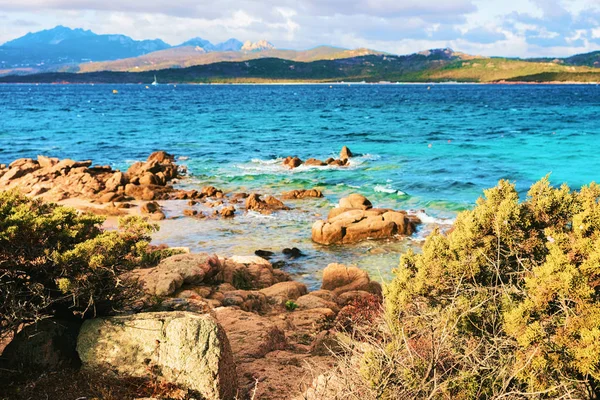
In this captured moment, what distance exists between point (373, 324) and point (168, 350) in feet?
10.6

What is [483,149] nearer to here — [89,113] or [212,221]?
[212,221]

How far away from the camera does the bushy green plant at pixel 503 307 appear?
236 inches

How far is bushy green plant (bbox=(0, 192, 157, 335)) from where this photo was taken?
7.50 metres

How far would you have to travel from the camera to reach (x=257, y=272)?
16641mm

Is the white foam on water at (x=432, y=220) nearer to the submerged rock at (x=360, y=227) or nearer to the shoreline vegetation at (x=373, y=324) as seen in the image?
the submerged rock at (x=360, y=227)

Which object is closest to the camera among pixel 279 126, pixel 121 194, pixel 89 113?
pixel 121 194

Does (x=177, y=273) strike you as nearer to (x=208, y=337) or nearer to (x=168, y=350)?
(x=168, y=350)

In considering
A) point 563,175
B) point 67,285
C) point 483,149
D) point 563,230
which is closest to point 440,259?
point 563,230

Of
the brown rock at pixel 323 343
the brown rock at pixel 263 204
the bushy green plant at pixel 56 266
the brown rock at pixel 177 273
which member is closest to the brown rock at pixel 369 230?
the brown rock at pixel 263 204

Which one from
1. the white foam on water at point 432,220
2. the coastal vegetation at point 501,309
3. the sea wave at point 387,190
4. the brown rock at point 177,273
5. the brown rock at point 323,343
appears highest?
the coastal vegetation at point 501,309

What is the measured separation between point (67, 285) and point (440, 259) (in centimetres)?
556

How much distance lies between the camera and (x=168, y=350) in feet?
25.4

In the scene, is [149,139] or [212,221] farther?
[149,139]

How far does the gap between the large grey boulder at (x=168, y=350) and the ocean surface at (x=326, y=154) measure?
31.3 feet
